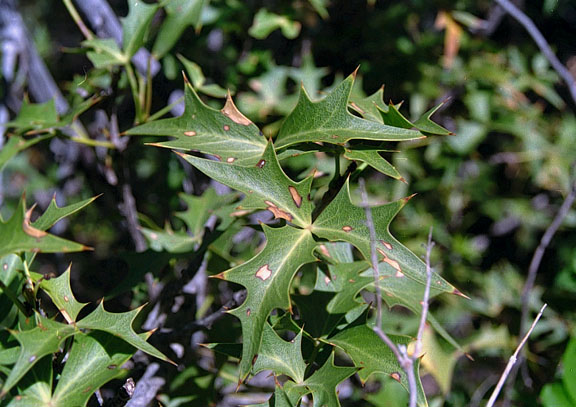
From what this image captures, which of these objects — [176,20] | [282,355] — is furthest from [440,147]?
[282,355]

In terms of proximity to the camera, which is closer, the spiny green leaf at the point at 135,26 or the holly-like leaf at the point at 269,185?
the holly-like leaf at the point at 269,185

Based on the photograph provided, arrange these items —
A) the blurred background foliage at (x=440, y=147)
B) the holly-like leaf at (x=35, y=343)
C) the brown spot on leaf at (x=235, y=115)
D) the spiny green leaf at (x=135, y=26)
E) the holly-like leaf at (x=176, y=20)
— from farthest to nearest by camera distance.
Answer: the blurred background foliage at (x=440, y=147) → the holly-like leaf at (x=176, y=20) → the spiny green leaf at (x=135, y=26) → the brown spot on leaf at (x=235, y=115) → the holly-like leaf at (x=35, y=343)

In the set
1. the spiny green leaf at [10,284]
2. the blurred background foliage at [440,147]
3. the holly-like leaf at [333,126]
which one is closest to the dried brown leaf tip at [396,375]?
the holly-like leaf at [333,126]

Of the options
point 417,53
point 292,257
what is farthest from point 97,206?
point 292,257

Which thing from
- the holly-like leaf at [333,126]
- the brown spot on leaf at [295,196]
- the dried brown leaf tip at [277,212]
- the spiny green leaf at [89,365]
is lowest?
the spiny green leaf at [89,365]

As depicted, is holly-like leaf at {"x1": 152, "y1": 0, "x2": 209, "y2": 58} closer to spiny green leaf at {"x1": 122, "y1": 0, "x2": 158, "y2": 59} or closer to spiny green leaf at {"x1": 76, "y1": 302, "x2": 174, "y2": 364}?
spiny green leaf at {"x1": 122, "y1": 0, "x2": 158, "y2": 59}

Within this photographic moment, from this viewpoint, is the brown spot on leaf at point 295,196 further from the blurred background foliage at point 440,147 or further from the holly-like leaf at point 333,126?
the blurred background foliage at point 440,147

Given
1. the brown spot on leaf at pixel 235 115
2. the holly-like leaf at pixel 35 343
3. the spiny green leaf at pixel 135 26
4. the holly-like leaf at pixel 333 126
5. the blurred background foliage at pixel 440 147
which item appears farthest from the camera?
the blurred background foliage at pixel 440 147
